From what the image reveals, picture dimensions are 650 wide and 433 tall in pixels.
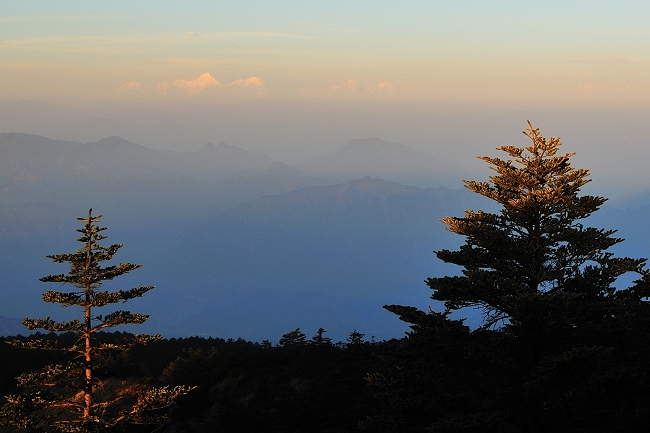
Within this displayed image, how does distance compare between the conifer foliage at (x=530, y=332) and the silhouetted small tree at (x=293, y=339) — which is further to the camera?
the silhouetted small tree at (x=293, y=339)

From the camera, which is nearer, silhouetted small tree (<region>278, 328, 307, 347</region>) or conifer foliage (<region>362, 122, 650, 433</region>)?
conifer foliage (<region>362, 122, 650, 433</region>)

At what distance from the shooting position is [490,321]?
930 inches

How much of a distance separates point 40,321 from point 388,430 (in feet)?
38.2

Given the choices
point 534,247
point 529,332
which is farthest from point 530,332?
point 534,247

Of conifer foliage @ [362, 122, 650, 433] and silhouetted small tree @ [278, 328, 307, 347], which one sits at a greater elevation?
silhouetted small tree @ [278, 328, 307, 347]

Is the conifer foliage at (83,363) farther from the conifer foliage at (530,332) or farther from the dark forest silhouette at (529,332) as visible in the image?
the conifer foliage at (530,332)

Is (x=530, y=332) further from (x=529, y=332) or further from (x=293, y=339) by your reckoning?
(x=293, y=339)

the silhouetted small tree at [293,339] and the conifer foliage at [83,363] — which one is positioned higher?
the silhouetted small tree at [293,339]

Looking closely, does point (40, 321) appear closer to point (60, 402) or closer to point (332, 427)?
point (60, 402)

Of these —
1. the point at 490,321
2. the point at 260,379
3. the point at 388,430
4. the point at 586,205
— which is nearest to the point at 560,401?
the point at 490,321

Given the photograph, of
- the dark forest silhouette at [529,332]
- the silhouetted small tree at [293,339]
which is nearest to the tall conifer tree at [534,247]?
the dark forest silhouette at [529,332]

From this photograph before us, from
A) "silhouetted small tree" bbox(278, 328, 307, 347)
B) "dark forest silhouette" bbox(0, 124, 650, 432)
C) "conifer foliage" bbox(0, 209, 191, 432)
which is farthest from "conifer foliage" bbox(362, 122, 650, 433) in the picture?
"silhouetted small tree" bbox(278, 328, 307, 347)

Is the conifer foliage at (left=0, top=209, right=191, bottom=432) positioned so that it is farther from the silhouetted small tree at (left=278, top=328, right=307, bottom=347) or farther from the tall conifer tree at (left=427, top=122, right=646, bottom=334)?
the silhouetted small tree at (left=278, top=328, right=307, bottom=347)

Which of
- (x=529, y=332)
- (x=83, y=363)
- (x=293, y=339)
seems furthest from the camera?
(x=293, y=339)
